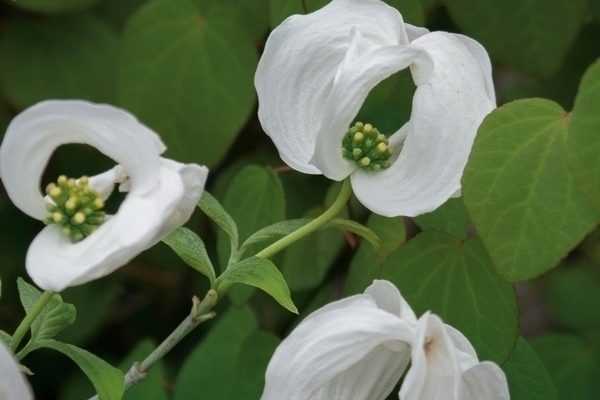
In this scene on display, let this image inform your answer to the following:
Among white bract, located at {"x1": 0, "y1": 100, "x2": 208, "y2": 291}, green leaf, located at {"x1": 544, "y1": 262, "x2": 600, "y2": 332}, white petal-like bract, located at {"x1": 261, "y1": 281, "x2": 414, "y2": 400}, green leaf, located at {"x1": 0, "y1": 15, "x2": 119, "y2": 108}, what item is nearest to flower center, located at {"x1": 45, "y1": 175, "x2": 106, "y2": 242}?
white bract, located at {"x1": 0, "y1": 100, "x2": 208, "y2": 291}

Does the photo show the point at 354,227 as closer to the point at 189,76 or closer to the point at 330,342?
the point at 330,342

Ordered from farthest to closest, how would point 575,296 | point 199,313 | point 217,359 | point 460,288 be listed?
point 575,296 → point 217,359 → point 460,288 → point 199,313

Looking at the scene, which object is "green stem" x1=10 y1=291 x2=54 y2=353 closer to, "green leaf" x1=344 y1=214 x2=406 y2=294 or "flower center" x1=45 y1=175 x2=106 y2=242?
"flower center" x1=45 y1=175 x2=106 y2=242

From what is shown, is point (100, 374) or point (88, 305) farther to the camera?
point (88, 305)

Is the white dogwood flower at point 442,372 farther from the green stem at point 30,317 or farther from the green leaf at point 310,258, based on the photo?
the green leaf at point 310,258

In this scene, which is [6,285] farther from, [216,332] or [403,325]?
[403,325]

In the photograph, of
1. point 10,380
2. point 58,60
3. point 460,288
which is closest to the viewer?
point 10,380

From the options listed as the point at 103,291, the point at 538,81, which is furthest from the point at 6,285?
the point at 538,81

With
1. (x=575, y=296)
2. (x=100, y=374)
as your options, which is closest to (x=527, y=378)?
(x=100, y=374)
